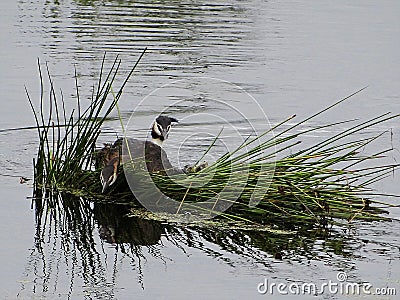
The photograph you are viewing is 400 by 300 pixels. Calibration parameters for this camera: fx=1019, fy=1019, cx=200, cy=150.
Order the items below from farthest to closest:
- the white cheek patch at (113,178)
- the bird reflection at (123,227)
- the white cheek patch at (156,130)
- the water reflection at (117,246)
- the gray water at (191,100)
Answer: the white cheek patch at (156,130) → the white cheek patch at (113,178) → the bird reflection at (123,227) → the gray water at (191,100) → the water reflection at (117,246)

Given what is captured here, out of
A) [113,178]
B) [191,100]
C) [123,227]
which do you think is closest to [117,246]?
[123,227]

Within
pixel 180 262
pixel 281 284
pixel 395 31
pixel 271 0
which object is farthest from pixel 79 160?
pixel 271 0

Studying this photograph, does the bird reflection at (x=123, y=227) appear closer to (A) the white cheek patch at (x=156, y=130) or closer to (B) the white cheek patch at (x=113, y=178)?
(B) the white cheek patch at (x=113, y=178)

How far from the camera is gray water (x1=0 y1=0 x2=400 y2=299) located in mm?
6094

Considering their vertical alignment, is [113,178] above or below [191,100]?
below

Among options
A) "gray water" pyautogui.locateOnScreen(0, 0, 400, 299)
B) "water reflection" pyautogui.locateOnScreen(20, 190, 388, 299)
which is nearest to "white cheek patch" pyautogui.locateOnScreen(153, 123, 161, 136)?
"gray water" pyautogui.locateOnScreen(0, 0, 400, 299)

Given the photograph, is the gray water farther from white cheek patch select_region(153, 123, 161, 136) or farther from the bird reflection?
white cheek patch select_region(153, 123, 161, 136)

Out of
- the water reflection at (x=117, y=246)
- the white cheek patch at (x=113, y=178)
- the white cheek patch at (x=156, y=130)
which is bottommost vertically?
the water reflection at (x=117, y=246)

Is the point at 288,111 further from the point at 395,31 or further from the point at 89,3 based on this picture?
the point at 89,3

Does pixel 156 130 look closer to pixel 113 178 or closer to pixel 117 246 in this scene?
pixel 113 178

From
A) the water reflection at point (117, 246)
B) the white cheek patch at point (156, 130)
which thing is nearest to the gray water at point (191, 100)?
the water reflection at point (117, 246)

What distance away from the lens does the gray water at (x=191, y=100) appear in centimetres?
609

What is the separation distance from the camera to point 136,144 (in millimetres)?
7723

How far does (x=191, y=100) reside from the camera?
1186cm
